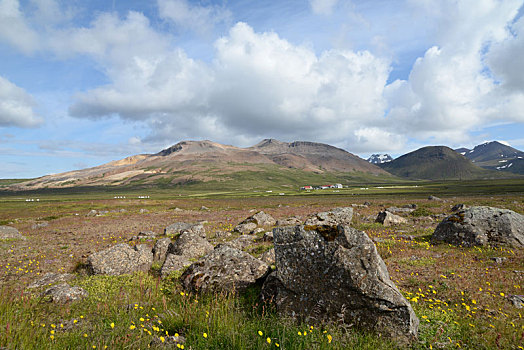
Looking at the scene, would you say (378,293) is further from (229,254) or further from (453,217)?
(453,217)

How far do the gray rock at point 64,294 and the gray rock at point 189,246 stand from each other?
683 cm

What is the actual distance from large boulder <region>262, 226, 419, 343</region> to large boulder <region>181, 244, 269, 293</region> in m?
1.37

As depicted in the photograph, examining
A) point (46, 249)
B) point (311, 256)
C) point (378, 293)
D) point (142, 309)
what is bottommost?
point (46, 249)

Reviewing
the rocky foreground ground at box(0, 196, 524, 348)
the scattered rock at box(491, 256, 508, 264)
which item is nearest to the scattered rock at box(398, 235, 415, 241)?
the rocky foreground ground at box(0, 196, 524, 348)

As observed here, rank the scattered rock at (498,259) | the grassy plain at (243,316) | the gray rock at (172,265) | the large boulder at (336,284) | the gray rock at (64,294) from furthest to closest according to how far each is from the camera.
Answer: the scattered rock at (498,259) < the gray rock at (172,265) < the gray rock at (64,294) < the large boulder at (336,284) < the grassy plain at (243,316)

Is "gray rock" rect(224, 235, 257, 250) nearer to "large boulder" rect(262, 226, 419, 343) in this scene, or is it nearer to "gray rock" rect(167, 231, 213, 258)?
"gray rock" rect(167, 231, 213, 258)

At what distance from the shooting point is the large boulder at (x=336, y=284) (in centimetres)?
665

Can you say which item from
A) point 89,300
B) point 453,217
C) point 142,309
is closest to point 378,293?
point 142,309

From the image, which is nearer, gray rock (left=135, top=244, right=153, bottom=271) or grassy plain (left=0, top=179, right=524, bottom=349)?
grassy plain (left=0, top=179, right=524, bottom=349)

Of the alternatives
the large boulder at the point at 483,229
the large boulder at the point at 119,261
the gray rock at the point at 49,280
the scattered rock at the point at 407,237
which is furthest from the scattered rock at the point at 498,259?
the gray rock at the point at 49,280

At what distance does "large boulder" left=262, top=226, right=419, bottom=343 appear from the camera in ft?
21.8

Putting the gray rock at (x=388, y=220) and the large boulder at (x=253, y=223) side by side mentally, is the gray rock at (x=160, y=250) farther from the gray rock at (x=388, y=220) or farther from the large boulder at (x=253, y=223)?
the gray rock at (x=388, y=220)

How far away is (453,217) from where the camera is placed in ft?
59.5

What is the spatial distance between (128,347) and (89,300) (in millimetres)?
5021
